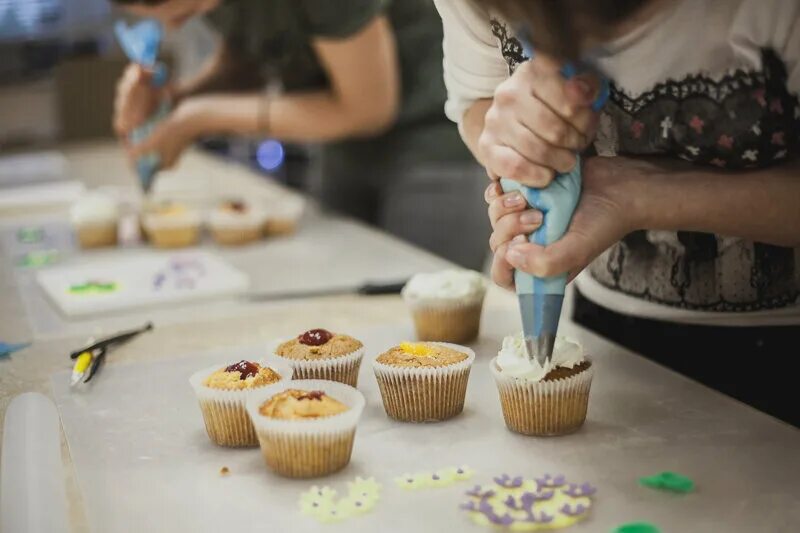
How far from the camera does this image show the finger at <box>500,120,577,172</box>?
1224 millimetres

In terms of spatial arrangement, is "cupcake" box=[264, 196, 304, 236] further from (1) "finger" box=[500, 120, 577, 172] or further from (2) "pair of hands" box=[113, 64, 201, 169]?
(1) "finger" box=[500, 120, 577, 172]

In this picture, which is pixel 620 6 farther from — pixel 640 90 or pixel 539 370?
pixel 539 370

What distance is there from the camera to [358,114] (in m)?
2.80

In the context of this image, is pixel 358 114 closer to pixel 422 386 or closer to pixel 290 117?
pixel 290 117

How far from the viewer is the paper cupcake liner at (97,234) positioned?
2521 mm

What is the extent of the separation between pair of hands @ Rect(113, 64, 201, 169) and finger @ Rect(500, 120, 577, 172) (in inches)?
72.0

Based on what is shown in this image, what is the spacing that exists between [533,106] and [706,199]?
0.25 m

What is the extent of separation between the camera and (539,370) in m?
1.34

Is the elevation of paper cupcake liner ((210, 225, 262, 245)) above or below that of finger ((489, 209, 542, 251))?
below

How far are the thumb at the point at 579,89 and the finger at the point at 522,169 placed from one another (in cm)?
9

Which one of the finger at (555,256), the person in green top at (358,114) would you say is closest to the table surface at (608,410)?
the finger at (555,256)

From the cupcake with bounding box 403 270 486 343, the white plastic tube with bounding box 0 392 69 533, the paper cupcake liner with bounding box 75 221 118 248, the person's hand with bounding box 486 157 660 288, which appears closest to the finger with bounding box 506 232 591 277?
the person's hand with bounding box 486 157 660 288

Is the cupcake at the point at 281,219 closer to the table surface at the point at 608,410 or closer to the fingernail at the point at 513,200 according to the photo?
the table surface at the point at 608,410

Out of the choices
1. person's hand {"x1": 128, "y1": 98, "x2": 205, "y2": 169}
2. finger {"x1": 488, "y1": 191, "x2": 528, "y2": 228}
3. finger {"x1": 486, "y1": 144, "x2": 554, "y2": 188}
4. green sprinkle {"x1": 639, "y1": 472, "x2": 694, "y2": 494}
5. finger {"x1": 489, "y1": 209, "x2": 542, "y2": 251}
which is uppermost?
finger {"x1": 486, "y1": 144, "x2": 554, "y2": 188}
